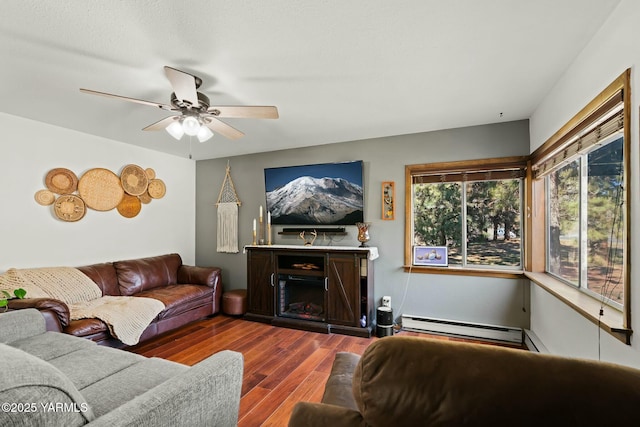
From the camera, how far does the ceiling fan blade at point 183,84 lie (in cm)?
179

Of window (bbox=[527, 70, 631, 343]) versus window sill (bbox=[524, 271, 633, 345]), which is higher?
window (bbox=[527, 70, 631, 343])

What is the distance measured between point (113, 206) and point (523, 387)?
15.2 ft

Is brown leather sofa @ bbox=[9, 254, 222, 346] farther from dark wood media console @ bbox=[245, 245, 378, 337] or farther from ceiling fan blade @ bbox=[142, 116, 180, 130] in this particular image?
ceiling fan blade @ bbox=[142, 116, 180, 130]

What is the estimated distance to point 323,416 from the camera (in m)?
0.84

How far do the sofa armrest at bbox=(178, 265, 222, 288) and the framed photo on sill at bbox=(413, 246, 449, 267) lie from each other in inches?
111

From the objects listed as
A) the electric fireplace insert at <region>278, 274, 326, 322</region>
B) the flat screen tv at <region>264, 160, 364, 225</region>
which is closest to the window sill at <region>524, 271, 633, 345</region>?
the flat screen tv at <region>264, 160, 364, 225</region>

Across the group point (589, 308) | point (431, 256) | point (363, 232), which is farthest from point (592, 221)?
point (363, 232)

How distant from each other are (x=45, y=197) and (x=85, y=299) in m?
1.25

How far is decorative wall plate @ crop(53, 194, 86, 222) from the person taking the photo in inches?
134

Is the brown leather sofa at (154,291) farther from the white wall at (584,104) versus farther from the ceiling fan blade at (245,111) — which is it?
the white wall at (584,104)

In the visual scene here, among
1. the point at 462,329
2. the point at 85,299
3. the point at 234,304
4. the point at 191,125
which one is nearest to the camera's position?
the point at 191,125

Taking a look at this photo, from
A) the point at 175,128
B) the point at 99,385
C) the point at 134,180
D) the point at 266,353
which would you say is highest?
Result: the point at 175,128

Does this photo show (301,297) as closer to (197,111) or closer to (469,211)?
(469,211)

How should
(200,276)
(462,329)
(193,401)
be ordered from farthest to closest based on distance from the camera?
1. (200,276)
2. (462,329)
3. (193,401)
